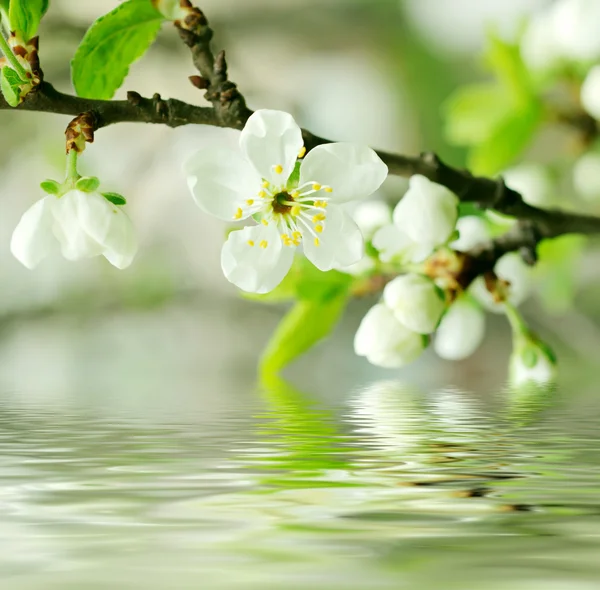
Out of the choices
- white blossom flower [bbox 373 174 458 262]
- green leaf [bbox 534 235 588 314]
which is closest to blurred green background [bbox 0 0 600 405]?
green leaf [bbox 534 235 588 314]

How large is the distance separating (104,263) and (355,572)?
0.76 meters

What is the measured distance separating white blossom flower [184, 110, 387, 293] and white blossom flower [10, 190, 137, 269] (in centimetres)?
2

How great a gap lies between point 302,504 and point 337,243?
4.0 inches

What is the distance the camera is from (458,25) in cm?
76

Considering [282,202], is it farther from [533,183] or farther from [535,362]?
[533,183]

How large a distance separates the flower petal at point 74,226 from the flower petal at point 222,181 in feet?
0.09

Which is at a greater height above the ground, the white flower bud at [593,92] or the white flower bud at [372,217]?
the white flower bud at [593,92]

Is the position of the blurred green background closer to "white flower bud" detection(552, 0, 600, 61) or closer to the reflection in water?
"white flower bud" detection(552, 0, 600, 61)

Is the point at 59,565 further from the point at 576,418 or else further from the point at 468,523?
Result: the point at 576,418

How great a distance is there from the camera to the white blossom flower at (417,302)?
29 centimetres

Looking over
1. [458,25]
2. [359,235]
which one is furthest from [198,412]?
[458,25]

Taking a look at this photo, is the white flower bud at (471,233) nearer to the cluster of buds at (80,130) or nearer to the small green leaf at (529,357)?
the small green leaf at (529,357)

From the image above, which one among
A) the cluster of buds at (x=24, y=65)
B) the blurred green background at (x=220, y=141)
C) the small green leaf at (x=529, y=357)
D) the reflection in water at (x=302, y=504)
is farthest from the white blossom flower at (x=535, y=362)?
the blurred green background at (x=220, y=141)

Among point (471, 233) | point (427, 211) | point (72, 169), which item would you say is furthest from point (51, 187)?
point (471, 233)
